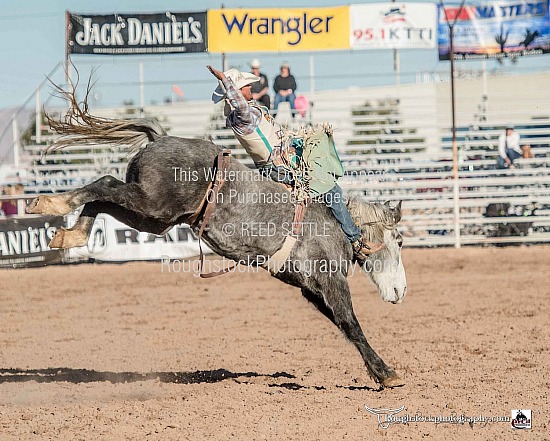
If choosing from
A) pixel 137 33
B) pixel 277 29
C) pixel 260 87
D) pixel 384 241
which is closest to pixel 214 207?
pixel 384 241

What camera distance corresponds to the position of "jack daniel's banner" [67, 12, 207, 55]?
1620 centimetres

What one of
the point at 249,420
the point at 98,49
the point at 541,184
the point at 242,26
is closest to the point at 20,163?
the point at 98,49

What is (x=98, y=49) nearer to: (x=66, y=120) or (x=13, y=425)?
(x=66, y=120)

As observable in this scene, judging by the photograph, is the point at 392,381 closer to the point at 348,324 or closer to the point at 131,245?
the point at 348,324

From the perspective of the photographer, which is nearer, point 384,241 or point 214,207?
point 214,207

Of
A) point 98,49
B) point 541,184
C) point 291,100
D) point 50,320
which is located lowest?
point 50,320

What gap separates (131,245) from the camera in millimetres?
14273

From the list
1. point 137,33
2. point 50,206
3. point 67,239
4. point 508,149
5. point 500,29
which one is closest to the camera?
point 50,206

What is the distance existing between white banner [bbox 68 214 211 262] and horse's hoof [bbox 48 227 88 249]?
8808mm

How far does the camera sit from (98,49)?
1622 cm

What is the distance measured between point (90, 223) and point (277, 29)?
11.7 m

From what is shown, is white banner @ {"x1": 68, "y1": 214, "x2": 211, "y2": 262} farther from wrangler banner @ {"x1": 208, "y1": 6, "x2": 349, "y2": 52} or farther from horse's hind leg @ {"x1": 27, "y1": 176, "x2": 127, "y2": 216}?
horse's hind leg @ {"x1": 27, "y1": 176, "x2": 127, "y2": 216}

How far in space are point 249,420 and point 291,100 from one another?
1218 centimetres

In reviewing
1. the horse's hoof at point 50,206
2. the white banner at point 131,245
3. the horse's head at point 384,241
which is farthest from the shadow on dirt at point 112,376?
the white banner at point 131,245
